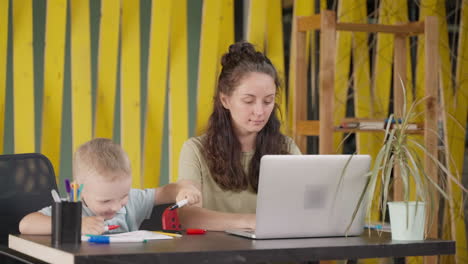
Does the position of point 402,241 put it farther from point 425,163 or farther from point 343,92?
point 343,92

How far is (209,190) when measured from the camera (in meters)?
2.66

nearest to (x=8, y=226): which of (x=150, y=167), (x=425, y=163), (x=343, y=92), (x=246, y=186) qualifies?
(x=246, y=186)

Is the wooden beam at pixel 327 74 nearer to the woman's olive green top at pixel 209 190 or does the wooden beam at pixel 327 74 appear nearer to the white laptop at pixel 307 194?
the woman's olive green top at pixel 209 190

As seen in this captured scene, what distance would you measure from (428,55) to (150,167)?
1498mm

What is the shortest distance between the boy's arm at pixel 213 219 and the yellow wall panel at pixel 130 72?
3.99ft

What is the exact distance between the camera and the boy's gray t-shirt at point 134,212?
2.17 m

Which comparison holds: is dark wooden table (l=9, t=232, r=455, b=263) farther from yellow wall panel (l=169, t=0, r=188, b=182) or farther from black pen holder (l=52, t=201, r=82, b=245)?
yellow wall panel (l=169, t=0, r=188, b=182)

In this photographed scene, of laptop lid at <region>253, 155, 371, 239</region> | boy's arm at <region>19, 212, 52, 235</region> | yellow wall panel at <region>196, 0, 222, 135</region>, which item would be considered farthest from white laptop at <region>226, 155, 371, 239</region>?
yellow wall panel at <region>196, 0, 222, 135</region>

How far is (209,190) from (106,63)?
1.12 meters

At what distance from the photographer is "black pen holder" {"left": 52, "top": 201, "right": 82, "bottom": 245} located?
1693 mm

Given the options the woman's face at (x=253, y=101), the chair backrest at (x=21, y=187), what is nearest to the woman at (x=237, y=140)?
the woman's face at (x=253, y=101)

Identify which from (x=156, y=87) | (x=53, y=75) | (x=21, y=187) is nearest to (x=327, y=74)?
(x=156, y=87)

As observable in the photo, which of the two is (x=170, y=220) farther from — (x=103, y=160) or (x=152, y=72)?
(x=152, y=72)

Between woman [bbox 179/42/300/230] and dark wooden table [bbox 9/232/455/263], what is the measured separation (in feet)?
2.11
